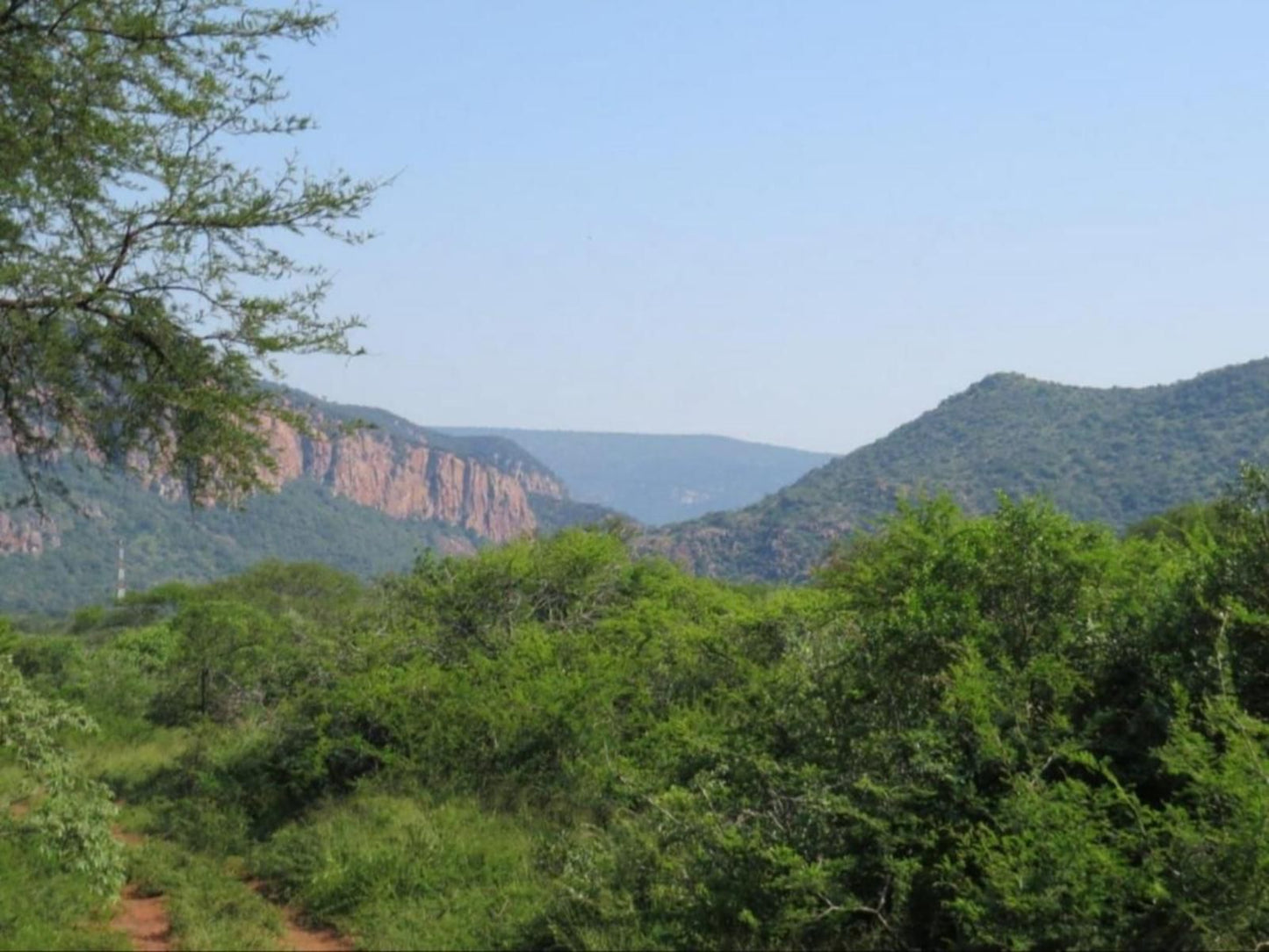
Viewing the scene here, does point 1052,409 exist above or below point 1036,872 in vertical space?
above

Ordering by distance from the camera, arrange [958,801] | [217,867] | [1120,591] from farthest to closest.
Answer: [217,867]
[1120,591]
[958,801]

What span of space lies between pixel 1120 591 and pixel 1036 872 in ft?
8.88

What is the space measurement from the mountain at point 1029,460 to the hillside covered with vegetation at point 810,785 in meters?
58.7

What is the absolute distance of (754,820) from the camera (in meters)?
7.62

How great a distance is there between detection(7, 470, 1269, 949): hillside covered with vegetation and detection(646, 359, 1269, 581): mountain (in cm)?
5866

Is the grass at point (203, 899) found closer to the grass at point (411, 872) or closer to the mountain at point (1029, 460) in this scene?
the grass at point (411, 872)

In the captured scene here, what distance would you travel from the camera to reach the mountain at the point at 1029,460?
263 feet

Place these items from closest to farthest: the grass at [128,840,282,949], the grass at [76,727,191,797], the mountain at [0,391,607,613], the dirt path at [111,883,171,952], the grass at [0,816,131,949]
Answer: the grass at [0,816,131,949]
the grass at [128,840,282,949]
the dirt path at [111,883,171,952]
the grass at [76,727,191,797]
the mountain at [0,391,607,613]

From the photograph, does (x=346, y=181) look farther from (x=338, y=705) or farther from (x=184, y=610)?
(x=184, y=610)

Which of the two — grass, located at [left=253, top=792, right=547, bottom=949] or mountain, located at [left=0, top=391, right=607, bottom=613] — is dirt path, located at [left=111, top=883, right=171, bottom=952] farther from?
mountain, located at [left=0, top=391, right=607, bottom=613]

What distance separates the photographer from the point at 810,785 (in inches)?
293

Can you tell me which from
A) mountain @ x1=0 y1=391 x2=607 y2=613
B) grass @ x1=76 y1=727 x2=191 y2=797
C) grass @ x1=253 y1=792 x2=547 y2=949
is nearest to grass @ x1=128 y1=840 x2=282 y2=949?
grass @ x1=253 y1=792 x2=547 y2=949

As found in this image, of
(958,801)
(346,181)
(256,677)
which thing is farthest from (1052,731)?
(256,677)

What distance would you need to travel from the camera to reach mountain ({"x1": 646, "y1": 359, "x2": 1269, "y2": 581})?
80.3m
